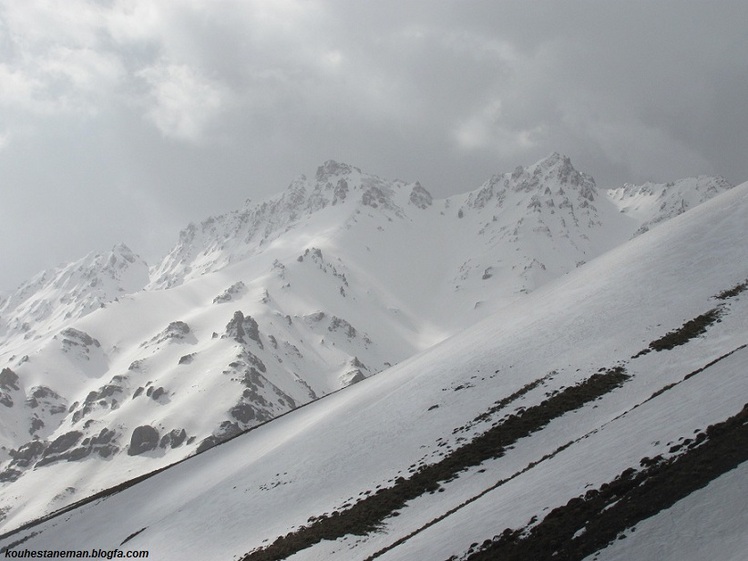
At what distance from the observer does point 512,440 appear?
32.4 m

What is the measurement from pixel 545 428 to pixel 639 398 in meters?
5.44

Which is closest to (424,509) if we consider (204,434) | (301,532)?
(301,532)

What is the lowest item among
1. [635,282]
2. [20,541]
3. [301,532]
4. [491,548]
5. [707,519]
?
[707,519]

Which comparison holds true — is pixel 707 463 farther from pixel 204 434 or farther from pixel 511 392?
pixel 204 434

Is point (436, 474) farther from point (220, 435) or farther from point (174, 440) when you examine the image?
point (174, 440)

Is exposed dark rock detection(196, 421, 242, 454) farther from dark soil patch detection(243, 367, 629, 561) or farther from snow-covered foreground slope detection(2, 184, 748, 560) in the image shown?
dark soil patch detection(243, 367, 629, 561)

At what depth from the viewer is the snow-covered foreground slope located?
67.2 ft

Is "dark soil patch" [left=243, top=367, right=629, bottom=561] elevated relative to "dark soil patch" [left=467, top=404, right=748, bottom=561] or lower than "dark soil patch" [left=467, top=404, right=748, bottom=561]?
elevated

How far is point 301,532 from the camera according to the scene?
A: 3048 cm

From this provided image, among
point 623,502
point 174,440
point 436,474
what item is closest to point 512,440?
point 436,474

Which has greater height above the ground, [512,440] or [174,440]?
[174,440]

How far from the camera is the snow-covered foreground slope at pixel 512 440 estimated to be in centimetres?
2047

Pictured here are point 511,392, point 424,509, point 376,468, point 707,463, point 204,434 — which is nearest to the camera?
point 707,463

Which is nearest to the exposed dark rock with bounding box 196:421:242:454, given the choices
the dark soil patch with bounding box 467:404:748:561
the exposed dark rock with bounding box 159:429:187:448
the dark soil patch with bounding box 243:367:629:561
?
the exposed dark rock with bounding box 159:429:187:448
